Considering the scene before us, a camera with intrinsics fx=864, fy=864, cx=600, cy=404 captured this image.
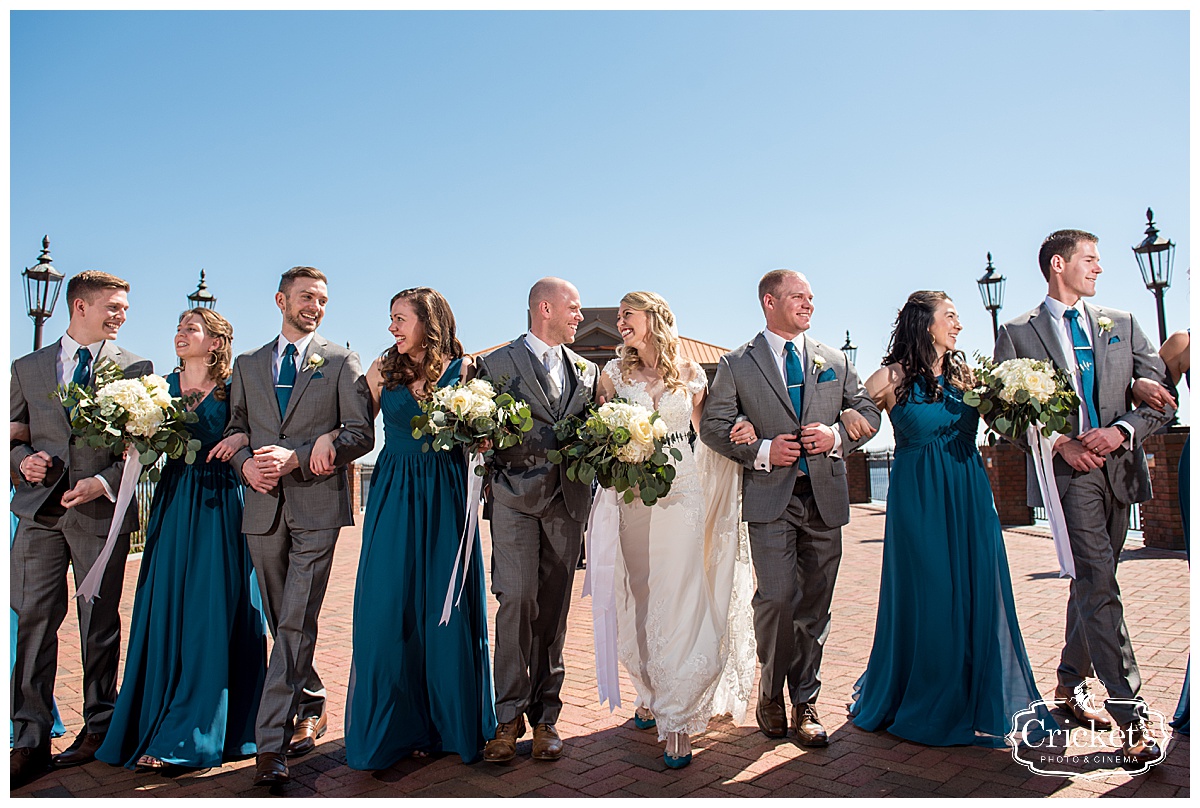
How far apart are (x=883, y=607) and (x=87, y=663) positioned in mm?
4624

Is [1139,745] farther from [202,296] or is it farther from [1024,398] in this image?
[202,296]

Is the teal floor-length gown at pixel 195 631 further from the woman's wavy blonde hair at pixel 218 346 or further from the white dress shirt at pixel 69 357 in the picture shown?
the white dress shirt at pixel 69 357

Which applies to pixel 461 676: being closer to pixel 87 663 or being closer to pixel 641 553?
pixel 641 553

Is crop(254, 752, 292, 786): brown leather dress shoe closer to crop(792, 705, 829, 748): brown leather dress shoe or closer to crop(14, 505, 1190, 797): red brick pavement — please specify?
crop(14, 505, 1190, 797): red brick pavement

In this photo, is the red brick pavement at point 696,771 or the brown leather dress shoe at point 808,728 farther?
the brown leather dress shoe at point 808,728

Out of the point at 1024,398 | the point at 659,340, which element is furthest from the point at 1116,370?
the point at 659,340

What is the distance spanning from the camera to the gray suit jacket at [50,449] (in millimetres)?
4777

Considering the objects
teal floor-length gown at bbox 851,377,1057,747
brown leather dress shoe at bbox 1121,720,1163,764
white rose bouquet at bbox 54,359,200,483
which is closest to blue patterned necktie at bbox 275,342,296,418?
white rose bouquet at bbox 54,359,200,483

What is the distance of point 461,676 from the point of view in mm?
4664

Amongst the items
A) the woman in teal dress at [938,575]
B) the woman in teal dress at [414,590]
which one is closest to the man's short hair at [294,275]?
the woman in teal dress at [414,590]

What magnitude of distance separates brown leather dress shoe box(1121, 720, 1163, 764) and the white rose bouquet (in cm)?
503

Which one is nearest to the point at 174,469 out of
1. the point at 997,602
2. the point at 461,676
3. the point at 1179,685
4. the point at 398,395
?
the point at 398,395

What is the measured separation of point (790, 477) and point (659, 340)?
1083mm

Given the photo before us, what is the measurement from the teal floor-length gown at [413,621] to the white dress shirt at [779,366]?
167 centimetres
